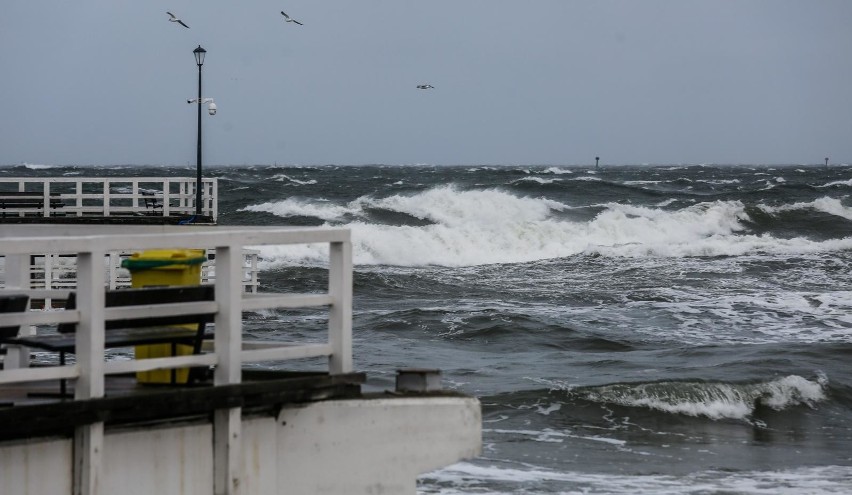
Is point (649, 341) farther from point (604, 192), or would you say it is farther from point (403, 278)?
point (604, 192)

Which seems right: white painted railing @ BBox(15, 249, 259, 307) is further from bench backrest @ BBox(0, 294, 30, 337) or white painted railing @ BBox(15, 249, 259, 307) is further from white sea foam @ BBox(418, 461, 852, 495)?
bench backrest @ BBox(0, 294, 30, 337)

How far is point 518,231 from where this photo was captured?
5109 cm

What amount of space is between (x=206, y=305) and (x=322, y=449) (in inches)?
34.0

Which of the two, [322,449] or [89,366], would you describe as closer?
[89,366]

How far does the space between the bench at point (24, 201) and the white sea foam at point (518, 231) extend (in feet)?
49.2

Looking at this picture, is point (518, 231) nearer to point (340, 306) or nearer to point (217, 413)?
point (340, 306)

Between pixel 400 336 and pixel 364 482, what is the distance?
15957 millimetres

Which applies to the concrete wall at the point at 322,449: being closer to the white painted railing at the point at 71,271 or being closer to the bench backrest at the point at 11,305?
the bench backrest at the point at 11,305

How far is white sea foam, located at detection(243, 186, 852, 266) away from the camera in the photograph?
44344 mm

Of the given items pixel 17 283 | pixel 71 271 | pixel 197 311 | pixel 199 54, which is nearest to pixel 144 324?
pixel 197 311

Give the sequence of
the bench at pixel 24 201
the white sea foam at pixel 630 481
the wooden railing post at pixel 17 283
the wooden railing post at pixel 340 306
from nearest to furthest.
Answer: the wooden railing post at pixel 340 306, the wooden railing post at pixel 17 283, the white sea foam at pixel 630 481, the bench at pixel 24 201

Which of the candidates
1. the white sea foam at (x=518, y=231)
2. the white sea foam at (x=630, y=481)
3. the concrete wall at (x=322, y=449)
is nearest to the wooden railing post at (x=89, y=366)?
the concrete wall at (x=322, y=449)

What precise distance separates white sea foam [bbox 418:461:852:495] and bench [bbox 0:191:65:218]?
508 inches

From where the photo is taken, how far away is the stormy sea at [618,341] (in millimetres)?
12227
